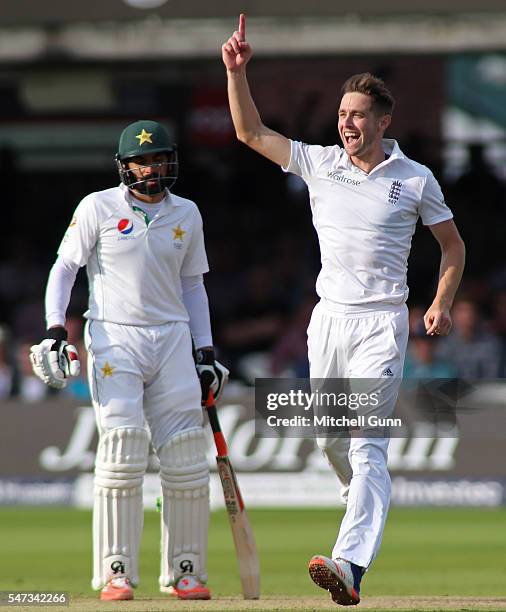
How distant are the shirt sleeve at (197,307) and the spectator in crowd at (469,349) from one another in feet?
18.6

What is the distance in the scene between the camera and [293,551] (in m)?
9.45

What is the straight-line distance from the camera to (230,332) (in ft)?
45.7

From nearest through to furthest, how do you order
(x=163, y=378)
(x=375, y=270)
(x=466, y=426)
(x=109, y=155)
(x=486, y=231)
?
(x=375, y=270), (x=163, y=378), (x=466, y=426), (x=486, y=231), (x=109, y=155)

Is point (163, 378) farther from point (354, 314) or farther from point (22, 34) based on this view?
point (22, 34)

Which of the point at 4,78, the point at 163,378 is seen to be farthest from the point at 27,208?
the point at 163,378

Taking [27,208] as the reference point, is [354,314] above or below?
above

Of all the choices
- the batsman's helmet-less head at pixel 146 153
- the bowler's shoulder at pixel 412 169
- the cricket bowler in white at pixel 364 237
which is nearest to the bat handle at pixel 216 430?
the cricket bowler in white at pixel 364 237

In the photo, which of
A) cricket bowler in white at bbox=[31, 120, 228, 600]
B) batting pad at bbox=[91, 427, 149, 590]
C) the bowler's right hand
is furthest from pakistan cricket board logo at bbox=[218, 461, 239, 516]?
the bowler's right hand

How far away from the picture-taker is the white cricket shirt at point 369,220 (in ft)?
20.0

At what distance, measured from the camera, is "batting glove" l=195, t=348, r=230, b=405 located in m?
6.77

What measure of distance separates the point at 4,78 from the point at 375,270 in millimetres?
10650

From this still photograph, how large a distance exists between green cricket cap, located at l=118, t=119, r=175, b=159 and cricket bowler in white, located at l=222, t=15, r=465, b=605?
433 mm

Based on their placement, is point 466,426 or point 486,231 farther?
point 486,231

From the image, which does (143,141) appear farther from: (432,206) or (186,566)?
(186,566)
